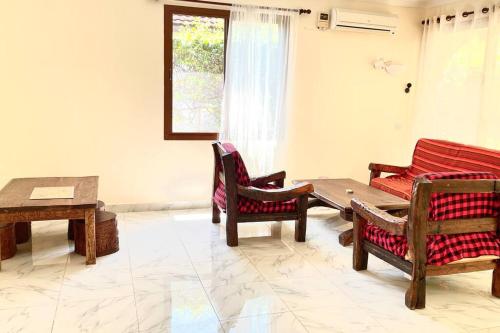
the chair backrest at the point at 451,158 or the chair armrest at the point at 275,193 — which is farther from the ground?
the chair backrest at the point at 451,158

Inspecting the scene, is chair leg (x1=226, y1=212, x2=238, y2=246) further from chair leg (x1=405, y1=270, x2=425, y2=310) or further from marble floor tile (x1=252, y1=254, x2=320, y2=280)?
chair leg (x1=405, y1=270, x2=425, y2=310)

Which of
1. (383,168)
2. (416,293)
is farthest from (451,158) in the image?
(416,293)

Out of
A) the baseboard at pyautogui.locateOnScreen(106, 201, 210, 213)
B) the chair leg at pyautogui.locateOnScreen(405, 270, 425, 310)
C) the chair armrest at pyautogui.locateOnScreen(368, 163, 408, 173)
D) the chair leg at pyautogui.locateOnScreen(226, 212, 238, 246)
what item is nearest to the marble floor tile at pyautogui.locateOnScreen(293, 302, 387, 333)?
the chair leg at pyautogui.locateOnScreen(405, 270, 425, 310)

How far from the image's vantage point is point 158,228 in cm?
394

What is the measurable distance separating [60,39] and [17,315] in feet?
8.56

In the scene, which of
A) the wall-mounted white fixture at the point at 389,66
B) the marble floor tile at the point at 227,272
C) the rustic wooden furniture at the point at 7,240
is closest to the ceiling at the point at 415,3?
the wall-mounted white fixture at the point at 389,66

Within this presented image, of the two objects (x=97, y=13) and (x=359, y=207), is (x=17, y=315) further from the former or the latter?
(x=97, y=13)

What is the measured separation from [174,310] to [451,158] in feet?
9.54

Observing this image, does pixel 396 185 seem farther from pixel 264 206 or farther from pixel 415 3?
pixel 415 3

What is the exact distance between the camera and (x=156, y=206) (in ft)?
14.8

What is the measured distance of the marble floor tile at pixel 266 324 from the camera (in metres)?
2.28

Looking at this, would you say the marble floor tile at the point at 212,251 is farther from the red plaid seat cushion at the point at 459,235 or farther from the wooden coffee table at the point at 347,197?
the red plaid seat cushion at the point at 459,235

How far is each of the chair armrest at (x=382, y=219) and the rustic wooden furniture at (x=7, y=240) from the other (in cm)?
243

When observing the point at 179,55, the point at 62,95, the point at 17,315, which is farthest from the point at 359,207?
the point at 62,95
